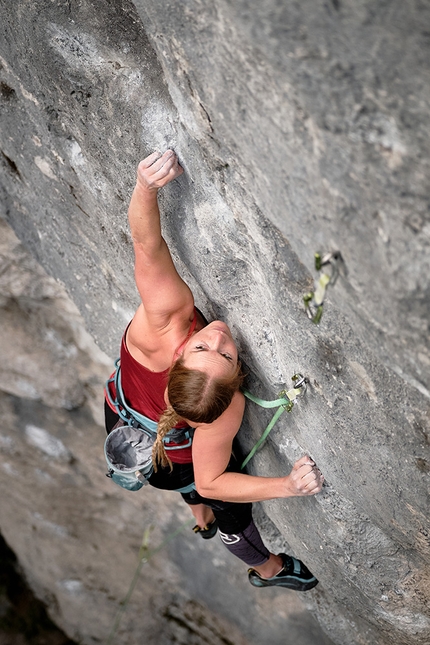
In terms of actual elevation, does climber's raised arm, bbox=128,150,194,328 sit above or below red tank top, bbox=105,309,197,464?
above

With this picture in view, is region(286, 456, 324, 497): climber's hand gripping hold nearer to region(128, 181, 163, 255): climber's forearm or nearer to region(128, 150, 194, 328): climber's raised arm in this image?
region(128, 150, 194, 328): climber's raised arm

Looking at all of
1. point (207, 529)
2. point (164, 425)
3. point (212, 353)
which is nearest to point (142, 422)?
point (164, 425)

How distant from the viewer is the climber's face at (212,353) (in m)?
1.83

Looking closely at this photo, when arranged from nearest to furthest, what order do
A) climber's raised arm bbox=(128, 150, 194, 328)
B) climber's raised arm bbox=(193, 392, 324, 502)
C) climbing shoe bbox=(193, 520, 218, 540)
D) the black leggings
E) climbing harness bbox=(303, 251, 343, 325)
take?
1. climbing harness bbox=(303, 251, 343, 325)
2. climber's raised arm bbox=(128, 150, 194, 328)
3. climber's raised arm bbox=(193, 392, 324, 502)
4. the black leggings
5. climbing shoe bbox=(193, 520, 218, 540)

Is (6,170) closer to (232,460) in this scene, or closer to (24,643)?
(232,460)

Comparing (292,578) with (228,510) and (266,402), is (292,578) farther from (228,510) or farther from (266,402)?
(266,402)

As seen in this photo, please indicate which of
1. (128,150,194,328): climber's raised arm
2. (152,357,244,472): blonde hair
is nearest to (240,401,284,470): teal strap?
(152,357,244,472): blonde hair

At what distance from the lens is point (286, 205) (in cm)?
133

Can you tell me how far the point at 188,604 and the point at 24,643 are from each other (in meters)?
2.10

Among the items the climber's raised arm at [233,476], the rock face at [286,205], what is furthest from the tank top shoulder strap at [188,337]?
the climber's raised arm at [233,476]

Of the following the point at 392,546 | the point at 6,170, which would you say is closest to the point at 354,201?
the point at 392,546

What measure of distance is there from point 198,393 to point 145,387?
0.40 meters

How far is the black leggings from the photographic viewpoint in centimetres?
240

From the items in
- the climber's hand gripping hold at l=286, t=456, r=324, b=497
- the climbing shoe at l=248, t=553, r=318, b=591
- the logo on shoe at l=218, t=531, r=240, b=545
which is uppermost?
the climber's hand gripping hold at l=286, t=456, r=324, b=497
